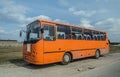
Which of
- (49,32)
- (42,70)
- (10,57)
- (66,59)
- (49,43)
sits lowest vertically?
(42,70)

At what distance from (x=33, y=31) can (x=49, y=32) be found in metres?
1.15

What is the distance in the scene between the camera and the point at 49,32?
45.7 feet

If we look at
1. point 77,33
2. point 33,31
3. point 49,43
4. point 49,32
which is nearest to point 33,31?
point 33,31

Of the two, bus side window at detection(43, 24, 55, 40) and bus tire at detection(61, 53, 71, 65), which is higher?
bus side window at detection(43, 24, 55, 40)

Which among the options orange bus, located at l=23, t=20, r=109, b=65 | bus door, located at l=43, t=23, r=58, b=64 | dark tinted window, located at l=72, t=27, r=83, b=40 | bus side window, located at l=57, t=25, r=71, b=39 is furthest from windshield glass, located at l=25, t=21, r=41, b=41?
dark tinted window, located at l=72, t=27, r=83, b=40

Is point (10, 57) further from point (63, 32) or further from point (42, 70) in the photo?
point (42, 70)

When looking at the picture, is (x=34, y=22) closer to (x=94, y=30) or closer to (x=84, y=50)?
(x=84, y=50)

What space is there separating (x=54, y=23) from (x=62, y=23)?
1.15 m

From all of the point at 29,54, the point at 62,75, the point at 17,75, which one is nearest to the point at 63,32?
the point at 29,54

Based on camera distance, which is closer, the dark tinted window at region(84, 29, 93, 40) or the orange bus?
the orange bus

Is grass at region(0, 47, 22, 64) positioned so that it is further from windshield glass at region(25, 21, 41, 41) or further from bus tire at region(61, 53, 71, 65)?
bus tire at region(61, 53, 71, 65)

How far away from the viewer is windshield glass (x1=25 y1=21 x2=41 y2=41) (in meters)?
13.4

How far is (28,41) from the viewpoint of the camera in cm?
1404

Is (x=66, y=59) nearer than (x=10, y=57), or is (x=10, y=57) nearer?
(x=66, y=59)
